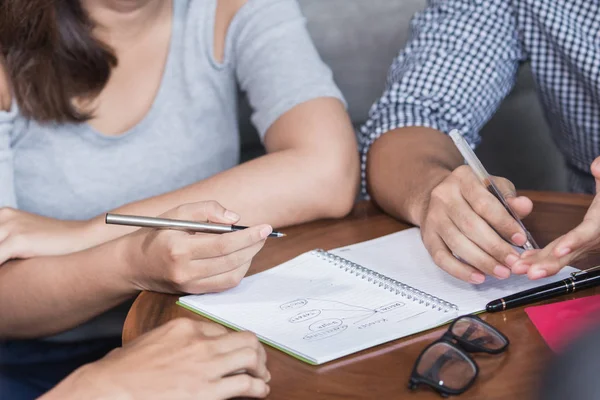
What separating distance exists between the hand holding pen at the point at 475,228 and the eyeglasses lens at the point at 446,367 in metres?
0.19

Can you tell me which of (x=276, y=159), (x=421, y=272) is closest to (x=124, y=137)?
(x=276, y=159)

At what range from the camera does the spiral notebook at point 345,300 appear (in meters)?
0.82

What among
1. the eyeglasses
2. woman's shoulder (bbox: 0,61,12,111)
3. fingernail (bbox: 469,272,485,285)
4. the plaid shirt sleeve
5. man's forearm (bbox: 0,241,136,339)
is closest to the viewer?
the eyeglasses

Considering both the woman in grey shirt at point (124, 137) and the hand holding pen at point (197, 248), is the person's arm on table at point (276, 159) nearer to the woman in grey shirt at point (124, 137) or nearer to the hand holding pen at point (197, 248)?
the woman in grey shirt at point (124, 137)

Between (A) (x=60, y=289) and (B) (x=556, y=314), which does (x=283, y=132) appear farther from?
(B) (x=556, y=314)

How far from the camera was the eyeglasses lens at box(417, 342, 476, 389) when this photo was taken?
0.72 m

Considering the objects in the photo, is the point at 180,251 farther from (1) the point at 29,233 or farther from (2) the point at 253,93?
(2) the point at 253,93

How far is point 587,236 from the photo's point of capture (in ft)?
2.93

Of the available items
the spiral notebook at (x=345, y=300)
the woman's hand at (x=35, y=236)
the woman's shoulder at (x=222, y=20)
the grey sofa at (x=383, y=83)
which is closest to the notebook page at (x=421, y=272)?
the spiral notebook at (x=345, y=300)

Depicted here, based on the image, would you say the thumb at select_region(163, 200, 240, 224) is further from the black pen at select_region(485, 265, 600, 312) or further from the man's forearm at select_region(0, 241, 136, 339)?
the black pen at select_region(485, 265, 600, 312)

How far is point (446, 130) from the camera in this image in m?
1.37

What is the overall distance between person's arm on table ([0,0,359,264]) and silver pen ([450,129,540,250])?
0.28 meters

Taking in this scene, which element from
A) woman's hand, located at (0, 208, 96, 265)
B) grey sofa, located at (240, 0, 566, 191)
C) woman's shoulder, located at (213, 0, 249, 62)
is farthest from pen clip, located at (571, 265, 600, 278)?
grey sofa, located at (240, 0, 566, 191)

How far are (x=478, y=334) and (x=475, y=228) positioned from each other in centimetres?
20
